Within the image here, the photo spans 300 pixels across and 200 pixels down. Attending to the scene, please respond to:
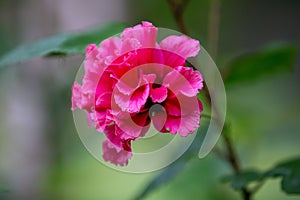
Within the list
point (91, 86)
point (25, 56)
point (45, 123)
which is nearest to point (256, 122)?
point (45, 123)

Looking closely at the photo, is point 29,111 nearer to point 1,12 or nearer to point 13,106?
point 13,106

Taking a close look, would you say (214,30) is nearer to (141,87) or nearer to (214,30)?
(214,30)

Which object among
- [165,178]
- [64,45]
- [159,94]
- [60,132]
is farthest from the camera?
[60,132]

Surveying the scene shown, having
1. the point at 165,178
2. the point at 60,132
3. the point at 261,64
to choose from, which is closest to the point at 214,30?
the point at 261,64

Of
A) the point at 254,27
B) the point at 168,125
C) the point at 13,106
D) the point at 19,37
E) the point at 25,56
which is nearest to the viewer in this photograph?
the point at 168,125

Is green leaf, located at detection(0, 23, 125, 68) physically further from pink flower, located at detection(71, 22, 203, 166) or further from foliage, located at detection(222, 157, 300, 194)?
foliage, located at detection(222, 157, 300, 194)

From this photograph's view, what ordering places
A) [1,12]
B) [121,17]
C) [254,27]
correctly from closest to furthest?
[1,12], [121,17], [254,27]

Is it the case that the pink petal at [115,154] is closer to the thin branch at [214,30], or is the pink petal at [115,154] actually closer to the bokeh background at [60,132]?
the thin branch at [214,30]
